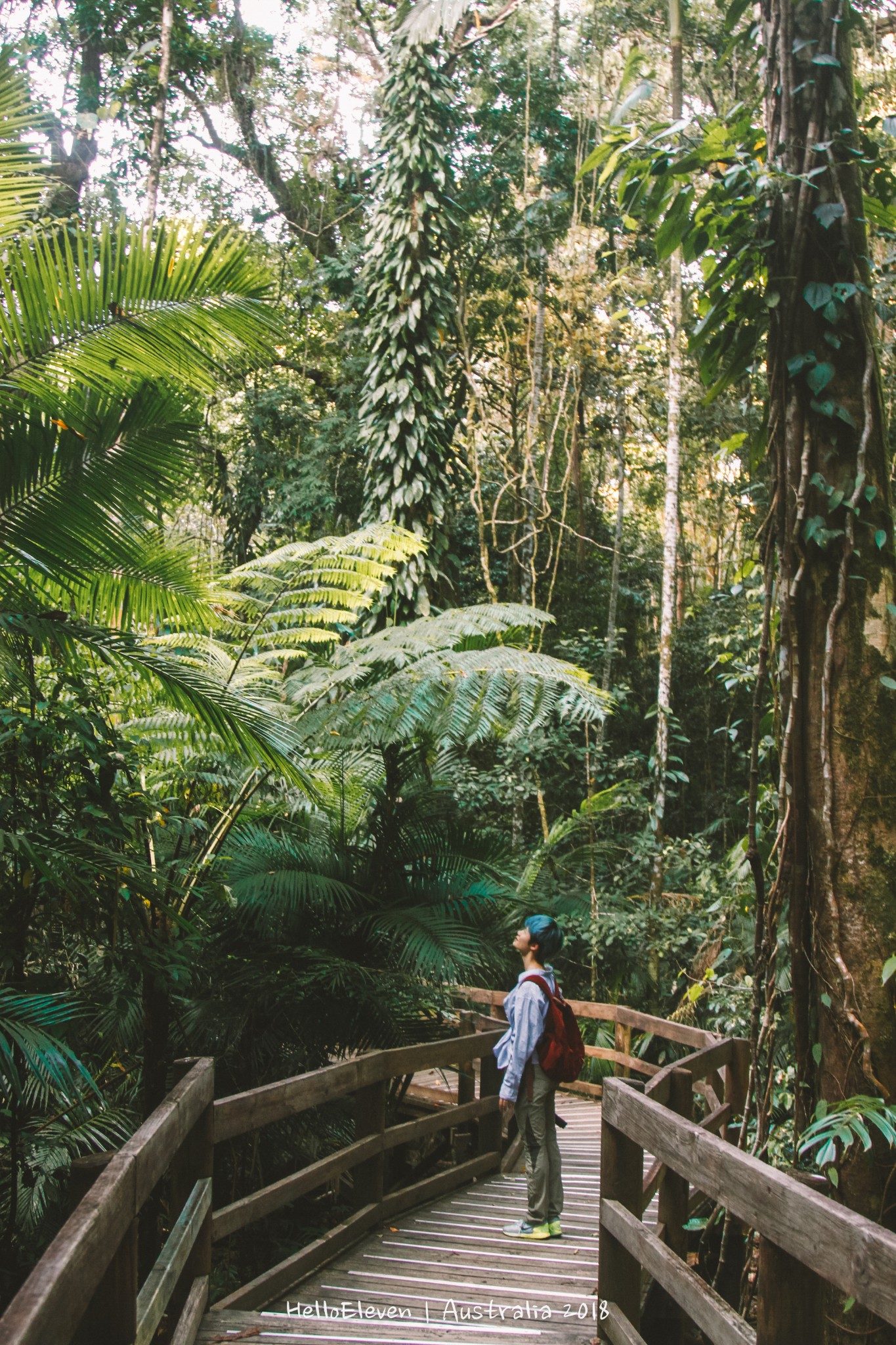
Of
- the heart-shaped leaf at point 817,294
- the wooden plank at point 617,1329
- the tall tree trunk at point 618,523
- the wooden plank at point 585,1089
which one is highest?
the tall tree trunk at point 618,523

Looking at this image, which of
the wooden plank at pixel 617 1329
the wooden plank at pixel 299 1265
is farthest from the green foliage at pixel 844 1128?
the wooden plank at pixel 299 1265

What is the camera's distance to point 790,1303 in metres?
1.85

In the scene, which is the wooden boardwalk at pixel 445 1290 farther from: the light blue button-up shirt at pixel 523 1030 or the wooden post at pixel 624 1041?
the wooden post at pixel 624 1041

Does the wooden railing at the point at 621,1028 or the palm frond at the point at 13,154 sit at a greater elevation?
the palm frond at the point at 13,154

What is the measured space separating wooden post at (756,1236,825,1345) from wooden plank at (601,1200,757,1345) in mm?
39

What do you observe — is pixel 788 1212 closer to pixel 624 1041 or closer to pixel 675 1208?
pixel 675 1208

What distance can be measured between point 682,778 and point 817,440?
22.3 ft

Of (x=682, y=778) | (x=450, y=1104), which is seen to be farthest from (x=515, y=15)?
(x=450, y=1104)

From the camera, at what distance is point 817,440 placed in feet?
9.93

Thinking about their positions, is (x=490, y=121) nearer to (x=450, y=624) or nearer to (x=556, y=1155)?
(x=450, y=624)

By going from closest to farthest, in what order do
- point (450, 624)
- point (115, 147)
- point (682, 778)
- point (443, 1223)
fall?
point (443, 1223) < point (450, 624) < point (682, 778) < point (115, 147)

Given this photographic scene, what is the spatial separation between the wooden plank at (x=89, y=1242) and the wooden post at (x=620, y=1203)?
4.46 ft

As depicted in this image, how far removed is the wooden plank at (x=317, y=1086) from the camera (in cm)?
287

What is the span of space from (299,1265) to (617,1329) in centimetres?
113
